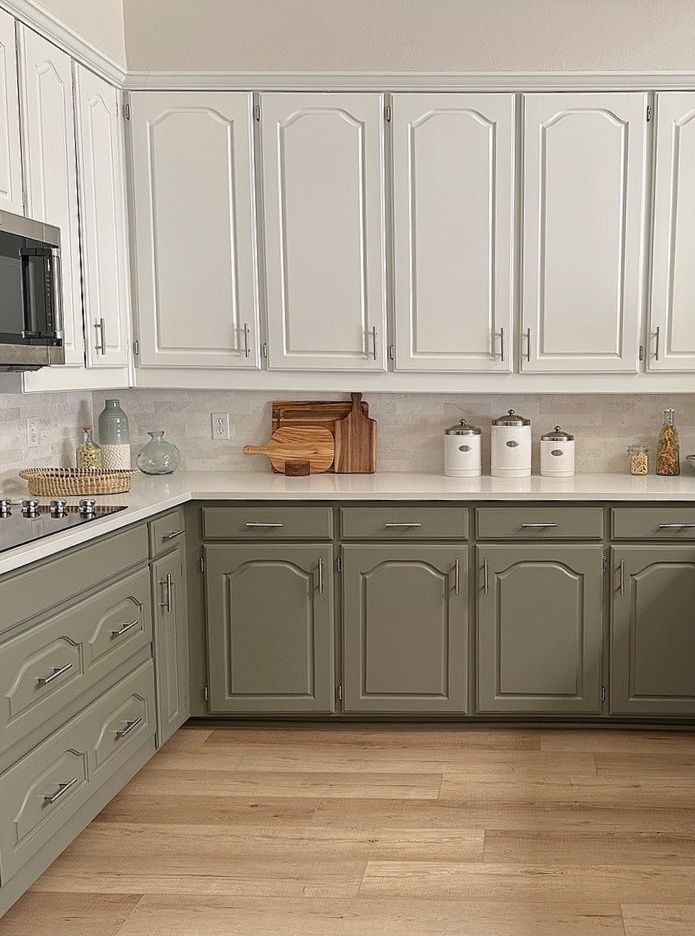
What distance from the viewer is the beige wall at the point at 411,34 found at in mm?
3795

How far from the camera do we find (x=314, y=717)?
3852 millimetres

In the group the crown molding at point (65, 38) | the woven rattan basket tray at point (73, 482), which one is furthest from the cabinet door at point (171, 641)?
the crown molding at point (65, 38)

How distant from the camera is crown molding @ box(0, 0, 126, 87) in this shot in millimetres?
3070

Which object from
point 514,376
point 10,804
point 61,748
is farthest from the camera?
point 514,376

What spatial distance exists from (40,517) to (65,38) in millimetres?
1576

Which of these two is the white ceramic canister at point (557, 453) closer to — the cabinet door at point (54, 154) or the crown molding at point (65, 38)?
the cabinet door at point (54, 154)

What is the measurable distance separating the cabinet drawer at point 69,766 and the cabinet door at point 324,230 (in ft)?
4.64

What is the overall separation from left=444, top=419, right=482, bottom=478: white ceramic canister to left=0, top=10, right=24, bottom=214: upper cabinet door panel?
181cm

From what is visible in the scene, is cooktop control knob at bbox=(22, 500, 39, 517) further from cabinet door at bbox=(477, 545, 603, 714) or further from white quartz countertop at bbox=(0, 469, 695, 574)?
cabinet door at bbox=(477, 545, 603, 714)

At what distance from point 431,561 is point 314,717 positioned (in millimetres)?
Answer: 744

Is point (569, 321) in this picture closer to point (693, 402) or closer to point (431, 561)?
point (693, 402)

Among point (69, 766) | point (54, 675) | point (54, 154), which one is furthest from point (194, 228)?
point (69, 766)

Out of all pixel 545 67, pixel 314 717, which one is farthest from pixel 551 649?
pixel 545 67

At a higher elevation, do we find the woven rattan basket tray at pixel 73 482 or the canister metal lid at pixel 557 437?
the canister metal lid at pixel 557 437
